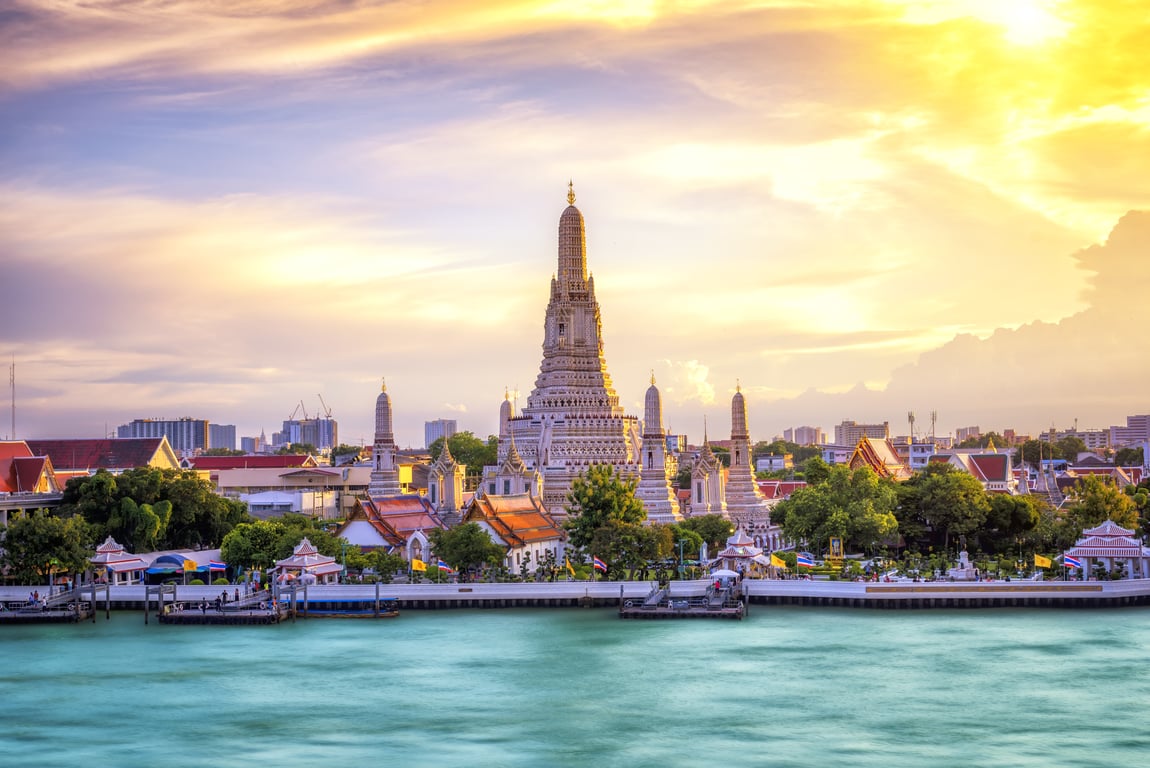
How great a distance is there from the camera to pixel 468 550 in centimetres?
7188

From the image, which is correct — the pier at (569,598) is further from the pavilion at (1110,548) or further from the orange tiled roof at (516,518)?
the orange tiled roof at (516,518)

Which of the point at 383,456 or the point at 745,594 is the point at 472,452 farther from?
the point at 745,594

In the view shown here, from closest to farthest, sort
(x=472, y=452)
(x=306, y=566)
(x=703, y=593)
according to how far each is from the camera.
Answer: (x=703, y=593) < (x=306, y=566) < (x=472, y=452)

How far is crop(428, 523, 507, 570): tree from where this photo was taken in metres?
71.9

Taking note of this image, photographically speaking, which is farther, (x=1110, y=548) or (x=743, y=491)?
(x=743, y=491)

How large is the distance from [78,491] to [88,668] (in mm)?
29768

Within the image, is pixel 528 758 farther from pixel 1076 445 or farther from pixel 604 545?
pixel 1076 445

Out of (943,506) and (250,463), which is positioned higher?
(250,463)

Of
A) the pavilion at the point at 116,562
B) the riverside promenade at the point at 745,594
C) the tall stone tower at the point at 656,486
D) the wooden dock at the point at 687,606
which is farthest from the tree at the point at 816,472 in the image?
the pavilion at the point at 116,562

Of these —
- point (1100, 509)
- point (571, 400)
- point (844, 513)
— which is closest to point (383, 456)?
point (571, 400)

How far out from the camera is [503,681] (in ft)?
161

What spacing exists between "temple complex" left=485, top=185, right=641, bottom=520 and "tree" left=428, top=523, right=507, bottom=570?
82.3ft

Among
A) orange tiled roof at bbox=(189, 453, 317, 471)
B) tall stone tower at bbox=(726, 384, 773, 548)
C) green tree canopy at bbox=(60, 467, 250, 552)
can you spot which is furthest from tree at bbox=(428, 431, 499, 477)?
green tree canopy at bbox=(60, 467, 250, 552)

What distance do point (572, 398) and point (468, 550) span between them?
3376cm
